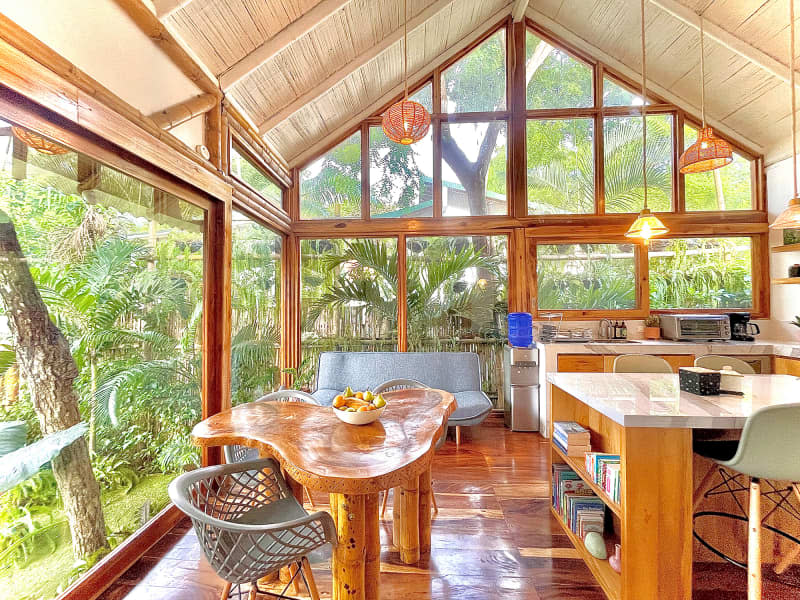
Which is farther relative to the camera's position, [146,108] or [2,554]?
[146,108]

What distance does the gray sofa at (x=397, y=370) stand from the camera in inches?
153

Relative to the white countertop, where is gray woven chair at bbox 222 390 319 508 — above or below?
below

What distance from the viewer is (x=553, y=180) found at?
4406 millimetres

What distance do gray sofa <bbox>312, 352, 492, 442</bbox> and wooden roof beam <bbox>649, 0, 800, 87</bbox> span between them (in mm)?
3666

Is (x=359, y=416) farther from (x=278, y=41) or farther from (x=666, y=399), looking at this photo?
(x=278, y=41)

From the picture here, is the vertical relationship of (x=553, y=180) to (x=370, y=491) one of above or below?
above

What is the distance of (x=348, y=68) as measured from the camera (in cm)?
345

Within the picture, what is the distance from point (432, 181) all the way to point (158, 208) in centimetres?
302

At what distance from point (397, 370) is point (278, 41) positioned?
2997 millimetres

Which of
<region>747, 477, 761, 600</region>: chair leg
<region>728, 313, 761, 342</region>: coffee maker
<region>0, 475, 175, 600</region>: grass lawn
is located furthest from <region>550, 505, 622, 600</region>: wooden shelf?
<region>728, 313, 761, 342</region>: coffee maker

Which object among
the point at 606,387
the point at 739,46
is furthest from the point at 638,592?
the point at 739,46

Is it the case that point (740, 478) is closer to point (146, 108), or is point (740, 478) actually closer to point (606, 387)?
point (606, 387)

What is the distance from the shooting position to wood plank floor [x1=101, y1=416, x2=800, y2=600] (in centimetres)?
171

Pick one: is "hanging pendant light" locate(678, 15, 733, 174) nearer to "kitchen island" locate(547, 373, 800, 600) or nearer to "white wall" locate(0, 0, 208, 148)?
"kitchen island" locate(547, 373, 800, 600)
